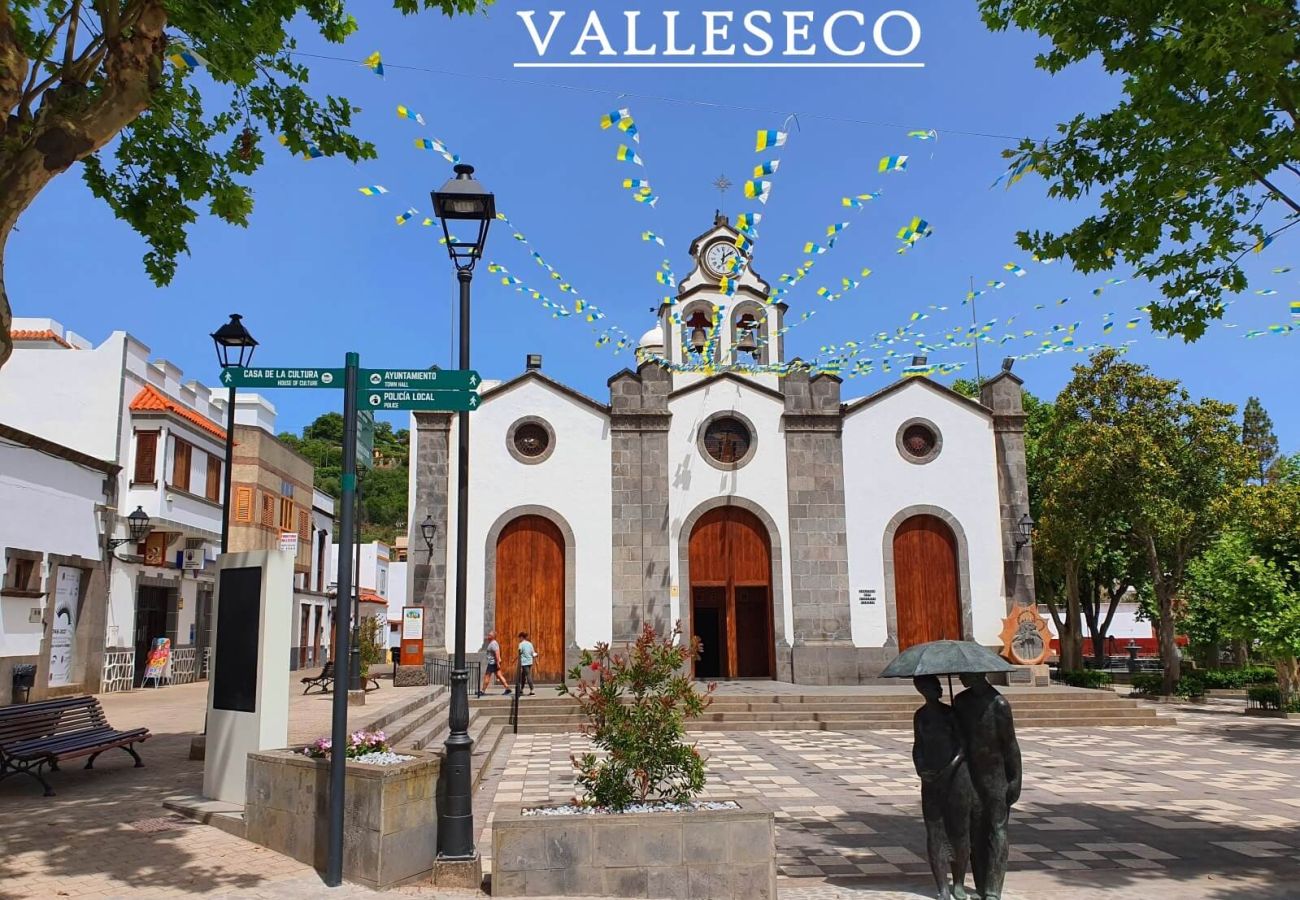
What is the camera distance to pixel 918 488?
21.8 m

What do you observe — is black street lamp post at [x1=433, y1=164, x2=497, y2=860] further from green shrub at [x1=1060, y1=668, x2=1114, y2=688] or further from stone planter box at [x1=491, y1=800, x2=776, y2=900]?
green shrub at [x1=1060, y1=668, x2=1114, y2=688]

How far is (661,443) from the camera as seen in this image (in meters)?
21.4

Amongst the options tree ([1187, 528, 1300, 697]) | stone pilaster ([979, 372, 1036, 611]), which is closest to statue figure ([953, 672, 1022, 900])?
tree ([1187, 528, 1300, 697])

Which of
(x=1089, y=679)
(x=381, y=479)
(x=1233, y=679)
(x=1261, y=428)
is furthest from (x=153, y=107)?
(x=1261, y=428)

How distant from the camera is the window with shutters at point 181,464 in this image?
22.1m

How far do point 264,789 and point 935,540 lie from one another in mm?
17411

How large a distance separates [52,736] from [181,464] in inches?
567

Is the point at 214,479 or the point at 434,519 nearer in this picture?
the point at 434,519

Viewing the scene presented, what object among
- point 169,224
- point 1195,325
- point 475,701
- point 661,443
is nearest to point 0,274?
point 169,224

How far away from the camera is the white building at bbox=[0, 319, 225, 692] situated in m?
20.6

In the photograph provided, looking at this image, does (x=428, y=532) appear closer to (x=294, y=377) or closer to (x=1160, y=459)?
(x=294, y=377)

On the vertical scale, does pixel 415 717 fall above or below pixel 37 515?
below

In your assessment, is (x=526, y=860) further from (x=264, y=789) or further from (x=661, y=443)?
Answer: (x=661, y=443)

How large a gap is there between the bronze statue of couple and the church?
14215 mm
